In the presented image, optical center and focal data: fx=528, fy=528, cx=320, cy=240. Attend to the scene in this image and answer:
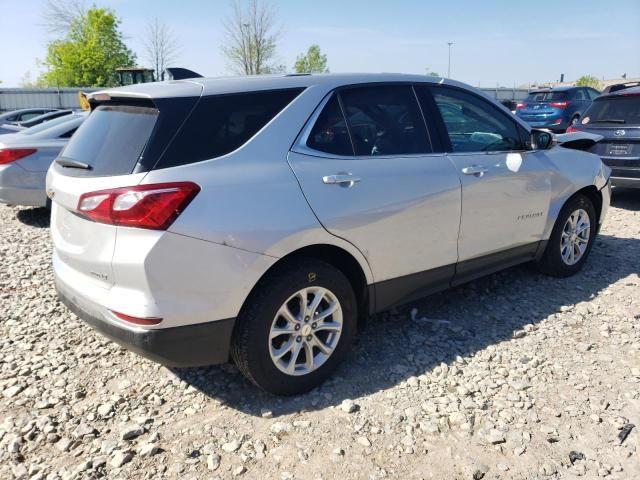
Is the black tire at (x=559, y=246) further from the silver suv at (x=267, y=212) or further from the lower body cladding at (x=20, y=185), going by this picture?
the lower body cladding at (x=20, y=185)

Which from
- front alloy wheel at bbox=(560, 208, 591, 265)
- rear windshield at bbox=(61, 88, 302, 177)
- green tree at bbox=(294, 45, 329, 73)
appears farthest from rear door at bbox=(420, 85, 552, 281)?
green tree at bbox=(294, 45, 329, 73)

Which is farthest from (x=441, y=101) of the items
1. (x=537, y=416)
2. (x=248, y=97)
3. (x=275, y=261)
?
(x=537, y=416)

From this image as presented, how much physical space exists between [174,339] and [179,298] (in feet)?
0.69

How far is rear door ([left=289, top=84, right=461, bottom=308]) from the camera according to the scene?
295cm

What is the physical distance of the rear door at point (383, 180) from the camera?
295cm

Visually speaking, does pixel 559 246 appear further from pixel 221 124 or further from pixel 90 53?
pixel 90 53

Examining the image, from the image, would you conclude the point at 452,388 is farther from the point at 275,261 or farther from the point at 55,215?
the point at 55,215

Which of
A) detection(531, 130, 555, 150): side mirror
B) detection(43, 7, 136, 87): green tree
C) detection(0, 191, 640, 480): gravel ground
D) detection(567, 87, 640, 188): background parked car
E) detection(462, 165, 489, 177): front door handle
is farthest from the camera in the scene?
detection(43, 7, 136, 87): green tree

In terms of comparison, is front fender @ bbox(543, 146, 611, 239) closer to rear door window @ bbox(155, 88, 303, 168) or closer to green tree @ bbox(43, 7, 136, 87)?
rear door window @ bbox(155, 88, 303, 168)

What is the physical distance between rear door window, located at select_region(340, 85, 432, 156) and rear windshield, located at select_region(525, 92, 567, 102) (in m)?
14.9

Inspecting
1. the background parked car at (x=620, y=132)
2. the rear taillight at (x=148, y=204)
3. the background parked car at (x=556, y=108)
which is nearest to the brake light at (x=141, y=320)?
the rear taillight at (x=148, y=204)

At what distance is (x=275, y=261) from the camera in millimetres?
2721

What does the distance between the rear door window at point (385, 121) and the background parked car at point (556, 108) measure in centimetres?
1364

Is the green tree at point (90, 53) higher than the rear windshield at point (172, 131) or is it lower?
higher
